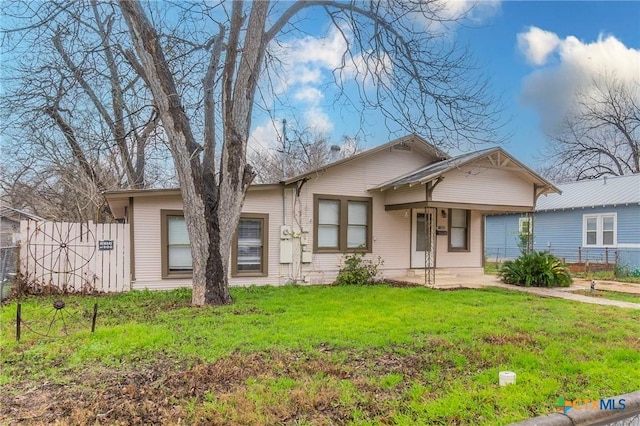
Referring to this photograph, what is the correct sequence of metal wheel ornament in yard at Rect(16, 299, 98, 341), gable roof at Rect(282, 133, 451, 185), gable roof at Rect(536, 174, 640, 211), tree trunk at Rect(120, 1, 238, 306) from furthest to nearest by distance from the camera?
gable roof at Rect(536, 174, 640, 211), gable roof at Rect(282, 133, 451, 185), tree trunk at Rect(120, 1, 238, 306), metal wheel ornament in yard at Rect(16, 299, 98, 341)

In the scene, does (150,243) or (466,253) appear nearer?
(150,243)

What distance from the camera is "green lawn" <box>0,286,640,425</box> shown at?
3486 millimetres

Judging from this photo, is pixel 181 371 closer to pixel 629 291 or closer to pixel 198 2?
pixel 198 2

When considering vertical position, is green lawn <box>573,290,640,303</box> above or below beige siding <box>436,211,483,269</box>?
below

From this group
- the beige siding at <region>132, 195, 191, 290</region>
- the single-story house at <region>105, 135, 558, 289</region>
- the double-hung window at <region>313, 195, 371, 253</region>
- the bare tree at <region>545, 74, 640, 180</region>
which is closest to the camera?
the beige siding at <region>132, 195, 191, 290</region>

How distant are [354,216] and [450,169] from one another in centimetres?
323

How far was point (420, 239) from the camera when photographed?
13836mm

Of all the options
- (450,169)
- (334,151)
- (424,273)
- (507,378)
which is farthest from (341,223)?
(507,378)

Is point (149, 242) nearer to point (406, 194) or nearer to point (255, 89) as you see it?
point (255, 89)

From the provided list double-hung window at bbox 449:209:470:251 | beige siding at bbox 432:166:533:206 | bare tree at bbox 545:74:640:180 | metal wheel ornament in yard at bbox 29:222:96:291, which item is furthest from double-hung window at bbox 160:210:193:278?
bare tree at bbox 545:74:640:180

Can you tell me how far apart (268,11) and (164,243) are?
19.7ft

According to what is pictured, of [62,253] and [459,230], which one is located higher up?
[459,230]

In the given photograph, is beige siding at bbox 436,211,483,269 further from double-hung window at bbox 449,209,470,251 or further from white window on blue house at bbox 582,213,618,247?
white window on blue house at bbox 582,213,618,247

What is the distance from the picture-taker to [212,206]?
8383mm
